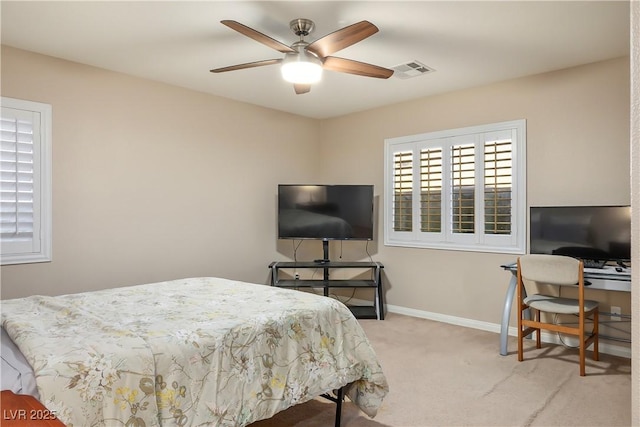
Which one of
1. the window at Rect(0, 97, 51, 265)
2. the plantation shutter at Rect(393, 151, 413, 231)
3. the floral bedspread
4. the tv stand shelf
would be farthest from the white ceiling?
the tv stand shelf

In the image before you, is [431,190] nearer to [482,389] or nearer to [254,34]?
[482,389]

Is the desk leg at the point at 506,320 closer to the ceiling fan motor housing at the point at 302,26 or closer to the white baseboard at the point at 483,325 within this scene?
the white baseboard at the point at 483,325

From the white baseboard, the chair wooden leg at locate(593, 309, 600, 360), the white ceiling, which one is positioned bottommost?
the white baseboard

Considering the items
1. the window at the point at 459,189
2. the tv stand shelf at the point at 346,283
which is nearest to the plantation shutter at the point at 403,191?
the window at the point at 459,189

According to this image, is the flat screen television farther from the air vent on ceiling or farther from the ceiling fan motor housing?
the ceiling fan motor housing

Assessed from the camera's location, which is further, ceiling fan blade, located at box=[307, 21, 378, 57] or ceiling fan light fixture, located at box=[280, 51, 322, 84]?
ceiling fan light fixture, located at box=[280, 51, 322, 84]

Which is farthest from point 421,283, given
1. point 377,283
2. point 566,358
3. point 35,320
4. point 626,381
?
point 35,320

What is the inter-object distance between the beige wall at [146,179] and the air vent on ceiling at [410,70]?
6.40 feet

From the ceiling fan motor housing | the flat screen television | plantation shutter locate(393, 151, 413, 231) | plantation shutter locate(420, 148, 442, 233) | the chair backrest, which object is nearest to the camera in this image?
the ceiling fan motor housing

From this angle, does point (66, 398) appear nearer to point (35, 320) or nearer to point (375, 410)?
point (35, 320)

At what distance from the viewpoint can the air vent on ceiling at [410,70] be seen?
3.78 m

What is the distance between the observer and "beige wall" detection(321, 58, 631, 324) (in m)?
3.70

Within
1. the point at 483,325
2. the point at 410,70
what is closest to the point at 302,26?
the point at 410,70

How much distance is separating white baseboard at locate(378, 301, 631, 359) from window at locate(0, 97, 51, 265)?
12.3ft
